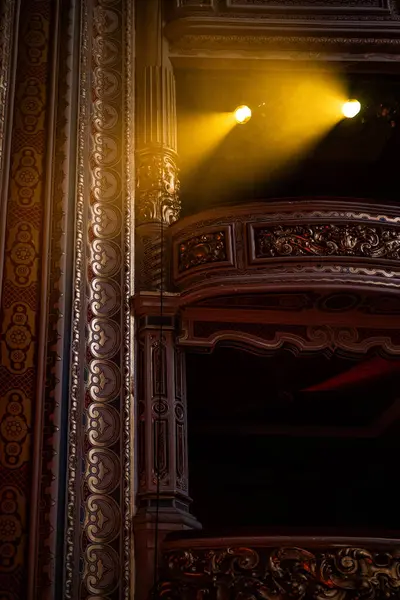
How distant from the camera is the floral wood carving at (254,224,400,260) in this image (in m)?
6.90

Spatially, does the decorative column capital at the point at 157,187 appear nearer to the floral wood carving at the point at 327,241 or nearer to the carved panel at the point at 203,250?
the carved panel at the point at 203,250

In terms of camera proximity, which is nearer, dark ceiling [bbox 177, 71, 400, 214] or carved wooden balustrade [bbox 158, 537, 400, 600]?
carved wooden balustrade [bbox 158, 537, 400, 600]

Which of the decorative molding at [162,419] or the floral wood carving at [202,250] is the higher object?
the floral wood carving at [202,250]

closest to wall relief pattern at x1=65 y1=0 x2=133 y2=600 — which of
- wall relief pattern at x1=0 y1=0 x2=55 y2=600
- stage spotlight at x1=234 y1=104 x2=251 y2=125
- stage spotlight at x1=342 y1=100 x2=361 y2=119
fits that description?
wall relief pattern at x1=0 y1=0 x2=55 y2=600

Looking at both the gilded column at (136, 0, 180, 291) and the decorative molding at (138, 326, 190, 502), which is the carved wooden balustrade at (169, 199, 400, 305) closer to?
the gilded column at (136, 0, 180, 291)

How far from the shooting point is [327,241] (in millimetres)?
6949

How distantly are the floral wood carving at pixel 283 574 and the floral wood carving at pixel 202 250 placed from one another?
7.69 ft

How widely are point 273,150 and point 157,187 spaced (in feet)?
8.68

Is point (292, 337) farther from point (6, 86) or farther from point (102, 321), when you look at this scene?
point (6, 86)

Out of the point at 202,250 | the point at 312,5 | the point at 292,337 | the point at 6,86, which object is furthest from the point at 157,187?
the point at 312,5

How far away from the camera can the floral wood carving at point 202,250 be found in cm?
700

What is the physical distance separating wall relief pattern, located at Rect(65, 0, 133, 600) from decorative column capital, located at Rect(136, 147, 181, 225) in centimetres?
13

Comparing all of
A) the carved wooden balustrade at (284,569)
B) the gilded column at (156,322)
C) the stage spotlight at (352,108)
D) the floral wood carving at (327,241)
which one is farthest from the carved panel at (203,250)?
the stage spotlight at (352,108)

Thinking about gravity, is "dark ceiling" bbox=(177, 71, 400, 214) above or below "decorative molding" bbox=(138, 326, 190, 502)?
above
